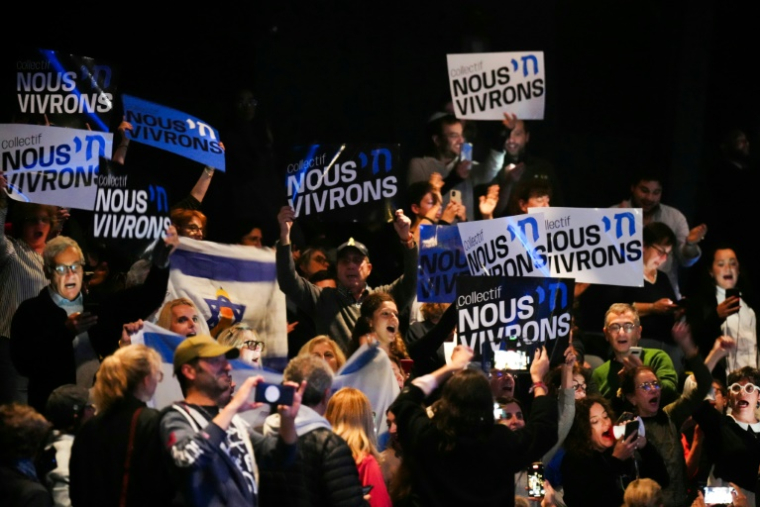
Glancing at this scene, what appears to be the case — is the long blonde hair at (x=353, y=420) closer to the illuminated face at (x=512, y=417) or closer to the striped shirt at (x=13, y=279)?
the illuminated face at (x=512, y=417)

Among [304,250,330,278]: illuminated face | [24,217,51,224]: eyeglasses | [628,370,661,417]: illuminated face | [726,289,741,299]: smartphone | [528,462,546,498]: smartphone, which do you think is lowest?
[528,462,546,498]: smartphone

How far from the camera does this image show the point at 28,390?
27.5 feet

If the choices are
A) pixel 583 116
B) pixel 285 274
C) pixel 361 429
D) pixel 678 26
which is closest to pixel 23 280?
pixel 285 274

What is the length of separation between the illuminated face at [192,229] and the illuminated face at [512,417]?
2518mm

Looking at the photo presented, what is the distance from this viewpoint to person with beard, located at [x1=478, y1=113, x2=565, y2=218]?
11.4m

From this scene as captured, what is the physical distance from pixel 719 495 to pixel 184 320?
3.35 metres

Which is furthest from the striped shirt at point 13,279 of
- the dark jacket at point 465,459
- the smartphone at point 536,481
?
the smartphone at point 536,481

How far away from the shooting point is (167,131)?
10203 millimetres

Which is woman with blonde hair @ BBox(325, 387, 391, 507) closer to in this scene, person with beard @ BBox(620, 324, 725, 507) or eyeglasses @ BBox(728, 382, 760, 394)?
person with beard @ BBox(620, 324, 725, 507)

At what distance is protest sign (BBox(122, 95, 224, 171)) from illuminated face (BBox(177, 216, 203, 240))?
82 centimetres

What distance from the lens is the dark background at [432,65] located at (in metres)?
12.0

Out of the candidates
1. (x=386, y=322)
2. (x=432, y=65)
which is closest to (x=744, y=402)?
(x=386, y=322)

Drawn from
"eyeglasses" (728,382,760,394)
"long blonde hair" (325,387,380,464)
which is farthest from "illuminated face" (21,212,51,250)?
"eyeglasses" (728,382,760,394)

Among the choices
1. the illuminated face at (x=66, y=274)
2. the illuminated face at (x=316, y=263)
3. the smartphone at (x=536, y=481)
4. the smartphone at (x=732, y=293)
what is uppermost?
the illuminated face at (x=316, y=263)
